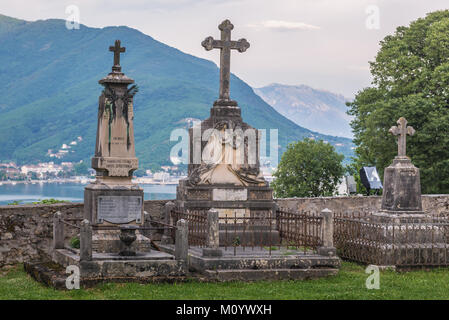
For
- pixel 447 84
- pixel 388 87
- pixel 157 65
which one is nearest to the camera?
Result: pixel 447 84

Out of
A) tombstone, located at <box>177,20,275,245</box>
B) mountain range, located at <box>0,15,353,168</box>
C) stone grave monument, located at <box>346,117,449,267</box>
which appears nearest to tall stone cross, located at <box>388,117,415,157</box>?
stone grave monument, located at <box>346,117,449,267</box>

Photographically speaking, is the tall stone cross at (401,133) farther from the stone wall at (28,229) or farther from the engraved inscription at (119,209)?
the stone wall at (28,229)

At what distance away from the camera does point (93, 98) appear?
458ft

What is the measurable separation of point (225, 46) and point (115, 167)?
4746mm

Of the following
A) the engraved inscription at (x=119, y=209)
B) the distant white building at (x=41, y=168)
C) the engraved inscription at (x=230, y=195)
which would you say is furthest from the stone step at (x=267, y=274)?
the distant white building at (x=41, y=168)

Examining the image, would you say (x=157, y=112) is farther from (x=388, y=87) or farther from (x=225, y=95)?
(x=225, y=95)

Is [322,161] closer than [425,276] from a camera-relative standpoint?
No

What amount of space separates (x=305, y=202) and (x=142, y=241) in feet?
29.1

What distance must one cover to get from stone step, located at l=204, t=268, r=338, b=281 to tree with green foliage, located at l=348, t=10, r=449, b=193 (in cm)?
1779

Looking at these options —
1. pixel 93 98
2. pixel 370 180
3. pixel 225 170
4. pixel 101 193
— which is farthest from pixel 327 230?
pixel 93 98

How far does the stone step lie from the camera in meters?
13.4

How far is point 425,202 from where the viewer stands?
25.0 meters

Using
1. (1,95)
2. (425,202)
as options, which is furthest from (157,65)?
(425,202)

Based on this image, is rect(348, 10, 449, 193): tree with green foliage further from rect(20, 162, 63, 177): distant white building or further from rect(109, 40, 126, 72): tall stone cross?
rect(20, 162, 63, 177): distant white building
